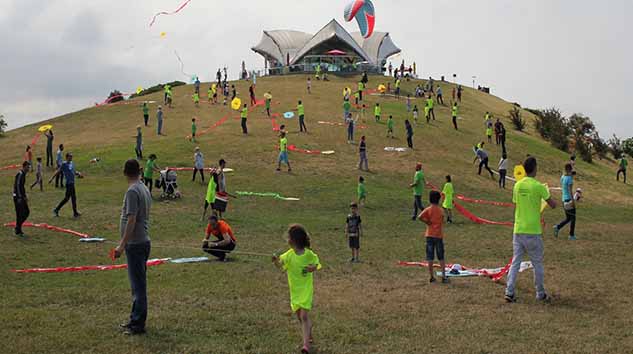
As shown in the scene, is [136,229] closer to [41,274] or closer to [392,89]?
[41,274]

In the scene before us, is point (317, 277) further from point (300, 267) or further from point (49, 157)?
point (49, 157)

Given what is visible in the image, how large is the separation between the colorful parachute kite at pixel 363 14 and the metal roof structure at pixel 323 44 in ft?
25.1

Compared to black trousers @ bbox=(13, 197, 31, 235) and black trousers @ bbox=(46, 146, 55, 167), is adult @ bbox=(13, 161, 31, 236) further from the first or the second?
black trousers @ bbox=(46, 146, 55, 167)

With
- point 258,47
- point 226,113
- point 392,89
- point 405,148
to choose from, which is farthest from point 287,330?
point 258,47

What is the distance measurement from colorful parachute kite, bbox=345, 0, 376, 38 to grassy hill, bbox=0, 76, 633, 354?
48140mm

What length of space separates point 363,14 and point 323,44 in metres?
11.5

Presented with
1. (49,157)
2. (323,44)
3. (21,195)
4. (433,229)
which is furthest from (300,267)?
(323,44)

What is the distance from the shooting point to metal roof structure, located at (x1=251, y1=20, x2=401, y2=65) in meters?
90.1

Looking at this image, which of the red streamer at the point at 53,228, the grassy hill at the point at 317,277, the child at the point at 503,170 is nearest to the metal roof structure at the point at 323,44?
the grassy hill at the point at 317,277

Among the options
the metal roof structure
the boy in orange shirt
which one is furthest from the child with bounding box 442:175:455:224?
the metal roof structure

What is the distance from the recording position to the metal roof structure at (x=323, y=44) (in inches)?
3548

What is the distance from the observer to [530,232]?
32.0 feet

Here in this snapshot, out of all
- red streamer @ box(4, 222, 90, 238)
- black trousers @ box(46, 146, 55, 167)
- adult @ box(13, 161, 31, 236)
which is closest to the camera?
adult @ box(13, 161, 31, 236)

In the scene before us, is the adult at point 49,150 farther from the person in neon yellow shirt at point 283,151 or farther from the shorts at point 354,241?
the shorts at point 354,241
